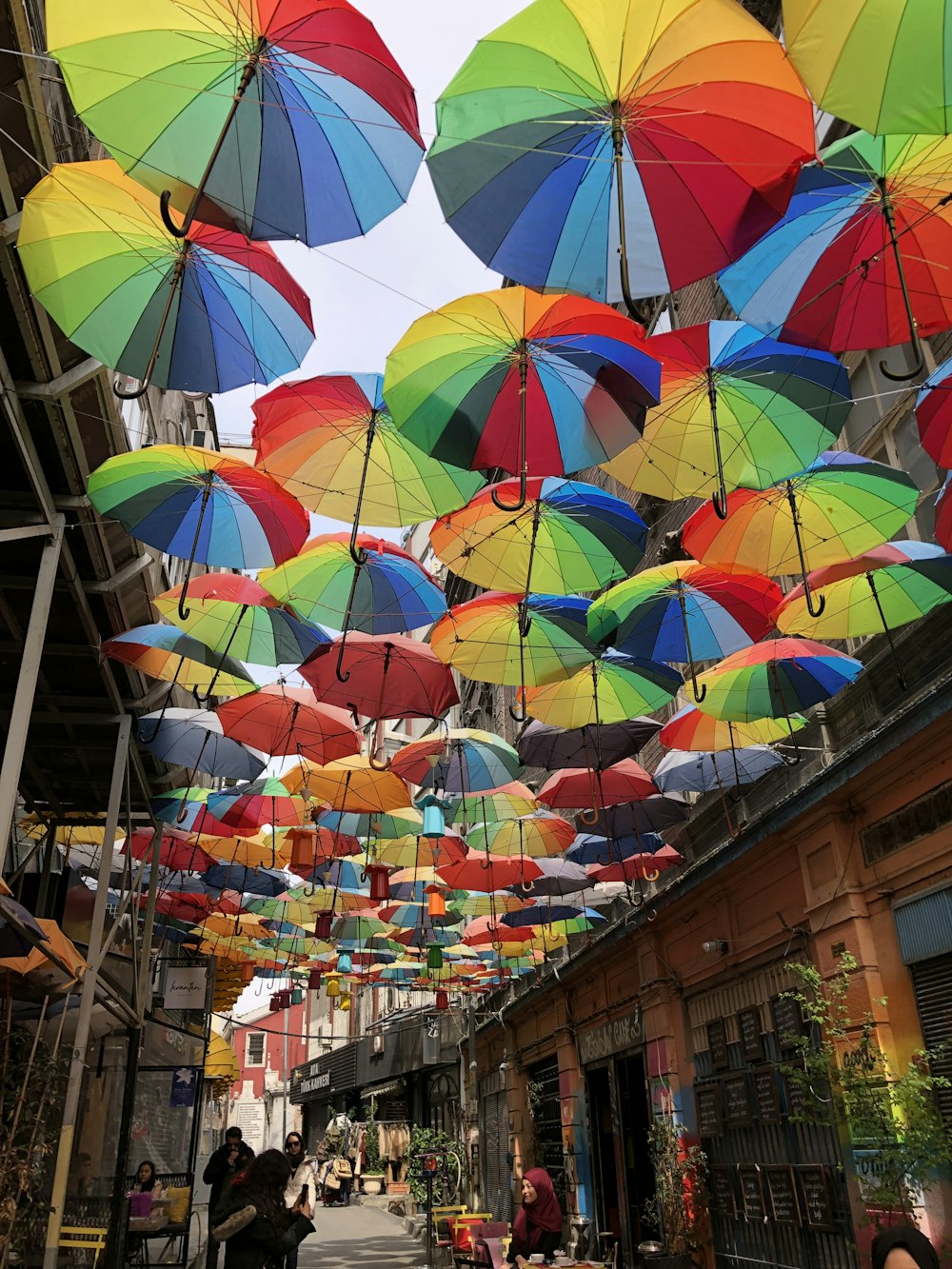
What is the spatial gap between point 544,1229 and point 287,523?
7605 millimetres

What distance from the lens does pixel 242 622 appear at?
9.12m

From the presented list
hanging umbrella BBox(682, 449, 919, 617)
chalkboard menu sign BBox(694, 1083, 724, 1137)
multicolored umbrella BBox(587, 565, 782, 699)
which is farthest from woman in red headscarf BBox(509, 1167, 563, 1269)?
hanging umbrella BBox(682, 449, 919, 617)

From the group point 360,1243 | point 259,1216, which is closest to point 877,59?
point 259,1216

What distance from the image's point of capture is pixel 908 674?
8633mm

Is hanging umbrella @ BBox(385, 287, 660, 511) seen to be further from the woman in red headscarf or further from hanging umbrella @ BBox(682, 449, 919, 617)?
the woman in red headscarf

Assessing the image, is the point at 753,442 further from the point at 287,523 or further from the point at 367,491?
the point at 287,523

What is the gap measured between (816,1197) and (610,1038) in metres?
7.29

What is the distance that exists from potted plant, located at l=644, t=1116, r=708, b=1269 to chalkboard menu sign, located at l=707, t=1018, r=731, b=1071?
1.12 metres

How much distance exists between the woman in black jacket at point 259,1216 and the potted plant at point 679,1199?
6857 millimetres

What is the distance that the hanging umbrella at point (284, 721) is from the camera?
34.8ft

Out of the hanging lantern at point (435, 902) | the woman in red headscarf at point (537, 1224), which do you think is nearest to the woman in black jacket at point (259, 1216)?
the woman in red headscarf at point (537, 1224)

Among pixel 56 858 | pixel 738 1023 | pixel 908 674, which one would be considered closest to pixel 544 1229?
pixel 738 1023

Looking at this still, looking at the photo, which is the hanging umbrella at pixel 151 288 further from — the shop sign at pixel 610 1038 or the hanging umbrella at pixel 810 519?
the shop sign at pixel 610 1038

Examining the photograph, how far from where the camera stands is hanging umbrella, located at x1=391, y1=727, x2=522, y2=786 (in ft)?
38.5
